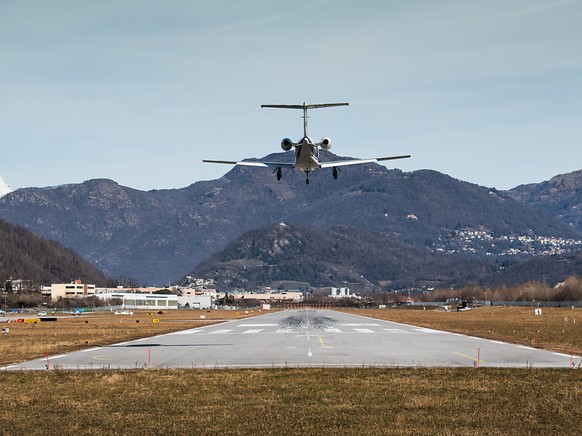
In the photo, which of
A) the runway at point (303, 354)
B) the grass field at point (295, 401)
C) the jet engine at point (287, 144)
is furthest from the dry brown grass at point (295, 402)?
the jet engine at point (287, 144)

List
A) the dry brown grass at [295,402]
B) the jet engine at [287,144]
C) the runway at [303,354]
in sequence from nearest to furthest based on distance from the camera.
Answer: the dry brown grass at [295,402] → the runway at [303,354] → the jet engine at [287,144]

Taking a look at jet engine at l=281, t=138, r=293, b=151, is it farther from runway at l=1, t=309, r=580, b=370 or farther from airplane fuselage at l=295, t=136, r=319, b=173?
runway at l=1, t=309, r=580, b=370

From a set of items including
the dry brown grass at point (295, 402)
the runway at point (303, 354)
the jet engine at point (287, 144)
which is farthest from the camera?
the jet engine at point (287, 144)

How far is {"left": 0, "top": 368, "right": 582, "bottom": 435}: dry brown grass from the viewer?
93.9ft

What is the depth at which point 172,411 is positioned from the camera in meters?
32.2

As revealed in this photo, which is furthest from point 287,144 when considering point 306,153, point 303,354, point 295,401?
point 295,401

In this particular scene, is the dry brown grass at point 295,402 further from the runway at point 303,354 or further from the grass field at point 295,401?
the runway at point 303,354

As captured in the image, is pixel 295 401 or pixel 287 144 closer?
pixel 295 401

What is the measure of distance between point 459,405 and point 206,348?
35.6m

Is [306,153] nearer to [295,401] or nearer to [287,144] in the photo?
[287,144]

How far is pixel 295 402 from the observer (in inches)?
1336

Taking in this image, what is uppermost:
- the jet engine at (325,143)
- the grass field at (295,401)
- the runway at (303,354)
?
the jet engine at (325,143)

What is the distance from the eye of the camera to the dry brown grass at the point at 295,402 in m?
28.6

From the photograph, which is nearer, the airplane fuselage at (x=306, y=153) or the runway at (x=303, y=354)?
the runway at (x=303, y=354)
